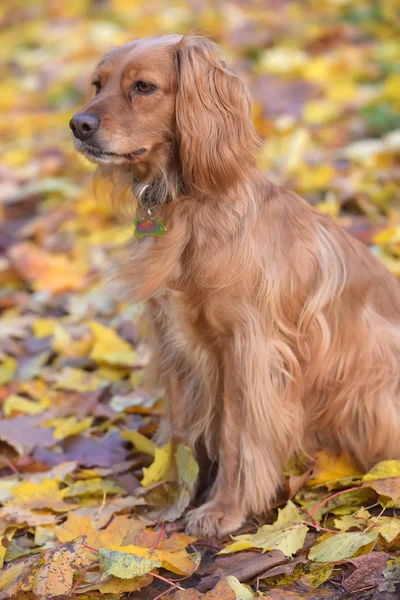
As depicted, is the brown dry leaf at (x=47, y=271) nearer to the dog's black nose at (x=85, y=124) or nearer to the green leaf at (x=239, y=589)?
the dog's black nose at (x=85, y=124)

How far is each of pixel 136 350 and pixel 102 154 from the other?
5.01 ft

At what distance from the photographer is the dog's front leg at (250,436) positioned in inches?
109

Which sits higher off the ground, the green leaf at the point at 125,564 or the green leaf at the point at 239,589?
the green leaf at the point at 125,564

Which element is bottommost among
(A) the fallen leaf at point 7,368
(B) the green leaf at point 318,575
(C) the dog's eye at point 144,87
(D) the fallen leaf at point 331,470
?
(A) the fallen leaf at point 7,368

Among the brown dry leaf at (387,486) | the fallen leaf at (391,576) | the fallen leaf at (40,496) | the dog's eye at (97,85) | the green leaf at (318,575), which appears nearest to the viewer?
the fallen leaf at (391,576)

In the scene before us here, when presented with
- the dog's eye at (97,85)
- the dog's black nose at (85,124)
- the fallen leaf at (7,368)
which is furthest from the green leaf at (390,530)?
the fallen leaf at (7,368)

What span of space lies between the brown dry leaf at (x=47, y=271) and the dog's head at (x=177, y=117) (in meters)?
2.14

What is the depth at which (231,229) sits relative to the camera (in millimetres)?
2613

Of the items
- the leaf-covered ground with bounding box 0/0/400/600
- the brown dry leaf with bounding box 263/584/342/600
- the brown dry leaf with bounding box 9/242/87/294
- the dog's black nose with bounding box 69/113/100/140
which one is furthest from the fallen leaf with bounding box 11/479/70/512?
the brown dry leaf with bounding box 9/242/87/294

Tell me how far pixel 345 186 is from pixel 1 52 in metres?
5.63

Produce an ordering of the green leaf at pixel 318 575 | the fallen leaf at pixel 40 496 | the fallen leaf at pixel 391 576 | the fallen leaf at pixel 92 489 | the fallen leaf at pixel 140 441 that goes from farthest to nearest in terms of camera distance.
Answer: the fallen leaf at pixel 140 441 → the fallen leaf at pixel 92 489 → the fallen leaf at pixel 40 496 → the green leaf at pixel 318 575 → the fallen leaf at pixel 391 576

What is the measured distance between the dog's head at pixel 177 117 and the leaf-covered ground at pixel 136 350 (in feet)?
1.50

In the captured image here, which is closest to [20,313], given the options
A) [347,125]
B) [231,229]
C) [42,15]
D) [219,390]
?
[219,390]

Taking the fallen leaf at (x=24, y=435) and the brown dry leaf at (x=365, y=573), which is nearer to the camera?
the brown dry leaf at (x=365, y=573)
